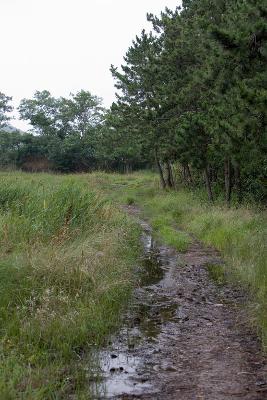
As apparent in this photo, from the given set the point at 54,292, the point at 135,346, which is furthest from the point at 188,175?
the point at 135,346

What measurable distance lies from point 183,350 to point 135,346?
2.02 ft

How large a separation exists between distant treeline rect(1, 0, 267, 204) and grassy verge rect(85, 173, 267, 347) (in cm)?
181

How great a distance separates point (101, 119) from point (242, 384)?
59.2 m

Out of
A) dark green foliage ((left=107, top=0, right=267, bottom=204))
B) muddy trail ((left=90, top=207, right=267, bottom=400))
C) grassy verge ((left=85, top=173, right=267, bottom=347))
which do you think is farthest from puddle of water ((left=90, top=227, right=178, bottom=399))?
dark green foliage ((left=107, top=0, right=267, bottom=204))

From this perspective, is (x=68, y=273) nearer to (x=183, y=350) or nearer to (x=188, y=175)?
(x=183, y=350)

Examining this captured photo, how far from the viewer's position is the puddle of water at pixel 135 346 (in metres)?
4.58

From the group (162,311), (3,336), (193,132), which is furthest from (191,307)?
(193,132)

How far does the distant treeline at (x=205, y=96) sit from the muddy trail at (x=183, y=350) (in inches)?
203

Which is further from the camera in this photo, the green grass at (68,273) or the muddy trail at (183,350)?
the green grass at (68,273)

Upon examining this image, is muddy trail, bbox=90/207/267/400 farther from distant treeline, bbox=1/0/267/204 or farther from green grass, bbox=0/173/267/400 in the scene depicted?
distant treeline, bbox=1/0/267/204

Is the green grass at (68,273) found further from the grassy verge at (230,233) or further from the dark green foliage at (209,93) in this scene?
the dark green foliage at (209,93)

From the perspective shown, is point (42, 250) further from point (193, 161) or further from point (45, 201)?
point (193, 161)

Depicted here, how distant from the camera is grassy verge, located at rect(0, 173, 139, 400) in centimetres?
449

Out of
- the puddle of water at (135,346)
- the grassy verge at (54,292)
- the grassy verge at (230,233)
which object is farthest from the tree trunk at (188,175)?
the puddle of water at (135,346)
